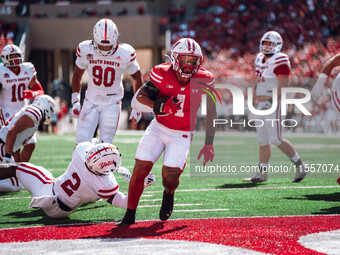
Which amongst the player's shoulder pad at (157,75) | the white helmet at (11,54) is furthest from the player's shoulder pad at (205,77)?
the white helmet at (11,54)

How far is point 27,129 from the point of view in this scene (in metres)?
7.41

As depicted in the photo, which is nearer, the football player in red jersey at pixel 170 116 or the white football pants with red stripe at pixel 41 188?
the football player in red jersey at pixel 170 116

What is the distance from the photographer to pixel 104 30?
652 cm

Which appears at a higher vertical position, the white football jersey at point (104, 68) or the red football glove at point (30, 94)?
the white football jersey at point (104, 68)

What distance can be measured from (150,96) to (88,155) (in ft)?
2.29

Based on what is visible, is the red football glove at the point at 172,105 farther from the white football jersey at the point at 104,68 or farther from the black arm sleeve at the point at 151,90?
the white football jersey at the point at 104,68

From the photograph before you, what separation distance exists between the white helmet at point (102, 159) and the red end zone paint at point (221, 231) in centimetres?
46

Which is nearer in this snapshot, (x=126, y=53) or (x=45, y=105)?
(x=126, y=53)

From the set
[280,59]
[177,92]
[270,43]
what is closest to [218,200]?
[177,92]

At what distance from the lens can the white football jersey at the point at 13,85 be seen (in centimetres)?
818

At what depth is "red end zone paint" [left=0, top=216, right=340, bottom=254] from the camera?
426 centimetres

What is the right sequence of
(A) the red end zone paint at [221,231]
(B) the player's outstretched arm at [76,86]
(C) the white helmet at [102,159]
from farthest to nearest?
(B) the player's outstretched arm at [76,86] → (C) the white helmet at [102,159] → (A) the red end zone paint at [221,231]

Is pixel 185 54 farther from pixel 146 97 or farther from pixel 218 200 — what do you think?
pixel 218 200

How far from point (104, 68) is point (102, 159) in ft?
6.91
